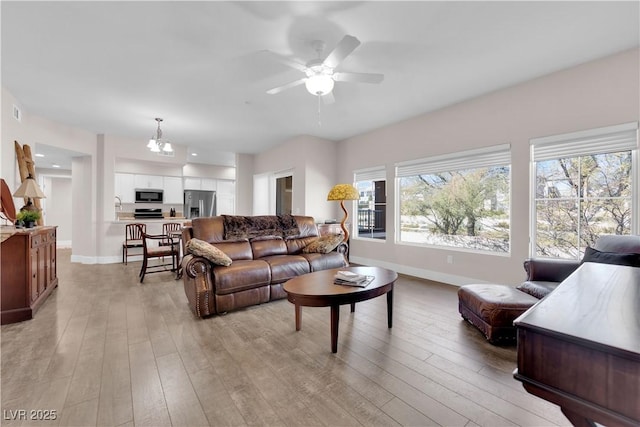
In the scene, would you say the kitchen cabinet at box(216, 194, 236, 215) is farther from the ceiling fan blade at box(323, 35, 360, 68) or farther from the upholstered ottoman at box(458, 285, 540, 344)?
the upholstered ottoman at box(458, 285, 540, 344)

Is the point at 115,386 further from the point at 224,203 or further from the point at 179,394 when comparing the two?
the point at 224,203

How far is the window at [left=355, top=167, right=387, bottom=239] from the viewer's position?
16.9 ft

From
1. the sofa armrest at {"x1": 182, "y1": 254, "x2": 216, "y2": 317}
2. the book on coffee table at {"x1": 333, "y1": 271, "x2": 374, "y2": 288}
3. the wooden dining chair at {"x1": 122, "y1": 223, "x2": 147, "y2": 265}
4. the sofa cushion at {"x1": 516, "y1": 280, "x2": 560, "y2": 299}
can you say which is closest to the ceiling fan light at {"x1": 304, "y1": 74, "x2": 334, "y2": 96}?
the book on coffee table at {"x1": 333, "y1": 271, "x2": 374, "y2": 288}

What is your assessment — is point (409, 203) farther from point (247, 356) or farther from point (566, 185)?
point (247, 356)

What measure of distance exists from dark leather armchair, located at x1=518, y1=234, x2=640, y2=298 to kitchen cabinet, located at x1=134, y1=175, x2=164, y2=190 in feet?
24.1

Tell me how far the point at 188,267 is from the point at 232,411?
5.27 ft

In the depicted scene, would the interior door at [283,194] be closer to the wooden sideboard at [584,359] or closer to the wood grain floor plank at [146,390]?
the wood grain floor plank at [146,390]

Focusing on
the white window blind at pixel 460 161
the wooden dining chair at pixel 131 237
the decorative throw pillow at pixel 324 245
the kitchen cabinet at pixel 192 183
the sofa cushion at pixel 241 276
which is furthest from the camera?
the kitchen cabinet at pixel 192 183

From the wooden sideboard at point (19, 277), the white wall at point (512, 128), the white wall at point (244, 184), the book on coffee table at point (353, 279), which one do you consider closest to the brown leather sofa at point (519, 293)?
the white wall at point (512, 128)

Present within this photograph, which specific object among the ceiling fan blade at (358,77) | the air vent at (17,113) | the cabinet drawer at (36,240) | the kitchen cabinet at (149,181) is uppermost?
the air vent at (17,113)

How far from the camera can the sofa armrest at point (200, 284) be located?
2.75 m

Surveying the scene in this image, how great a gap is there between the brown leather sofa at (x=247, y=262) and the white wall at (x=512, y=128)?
1535 millimetres

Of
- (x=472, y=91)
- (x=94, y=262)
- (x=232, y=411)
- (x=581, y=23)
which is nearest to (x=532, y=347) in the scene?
(x=232, y=411)

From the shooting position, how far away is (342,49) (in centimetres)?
205
